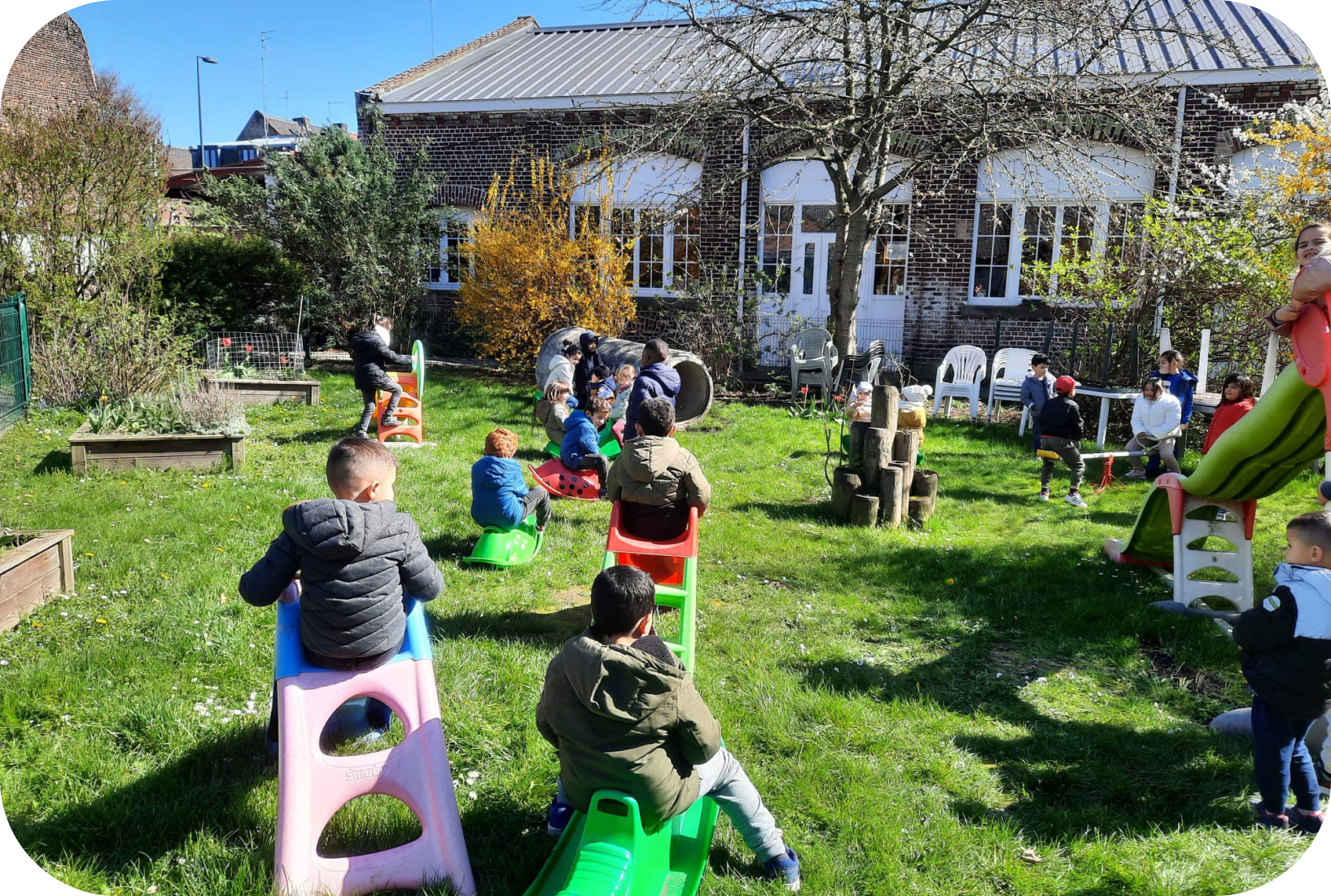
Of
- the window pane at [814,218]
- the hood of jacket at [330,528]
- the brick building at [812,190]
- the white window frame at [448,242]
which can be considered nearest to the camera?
the hood of jacket at [330,528]

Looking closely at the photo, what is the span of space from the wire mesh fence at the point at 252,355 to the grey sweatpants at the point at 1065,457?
10471 millimetres

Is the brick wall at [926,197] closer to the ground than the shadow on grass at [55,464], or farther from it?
farther from it

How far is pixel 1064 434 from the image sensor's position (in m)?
8.81

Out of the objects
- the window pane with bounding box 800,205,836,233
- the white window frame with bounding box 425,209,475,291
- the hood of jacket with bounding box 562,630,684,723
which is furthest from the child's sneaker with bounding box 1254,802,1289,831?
the white window frame with bounding box 425,209,475,291

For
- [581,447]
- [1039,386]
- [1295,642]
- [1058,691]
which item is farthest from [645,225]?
[1295,642]

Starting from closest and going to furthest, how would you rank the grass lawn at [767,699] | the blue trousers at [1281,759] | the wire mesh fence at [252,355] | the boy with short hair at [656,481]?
the grass lawn at [767,699]
the blue trousers at [1281,759]
the boy with short hair at [656,481]
the wire mesh fence at [252,355]

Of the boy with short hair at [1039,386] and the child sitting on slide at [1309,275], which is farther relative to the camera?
the boy with short hair at [1039,386]

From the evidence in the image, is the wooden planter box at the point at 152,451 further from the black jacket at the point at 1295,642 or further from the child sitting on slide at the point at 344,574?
the black jacket at the point at 1295,642

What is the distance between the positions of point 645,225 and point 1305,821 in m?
13.6

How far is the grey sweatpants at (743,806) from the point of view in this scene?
2.98 metres

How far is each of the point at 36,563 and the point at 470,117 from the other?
15391 millimetres

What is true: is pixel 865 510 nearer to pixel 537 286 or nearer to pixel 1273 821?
pixel 1273 821

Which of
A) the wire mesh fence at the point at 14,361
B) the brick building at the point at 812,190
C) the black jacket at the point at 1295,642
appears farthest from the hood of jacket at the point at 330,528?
the brick building at the point at 812,190

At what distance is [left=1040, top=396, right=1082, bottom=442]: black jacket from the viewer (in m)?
8.80
